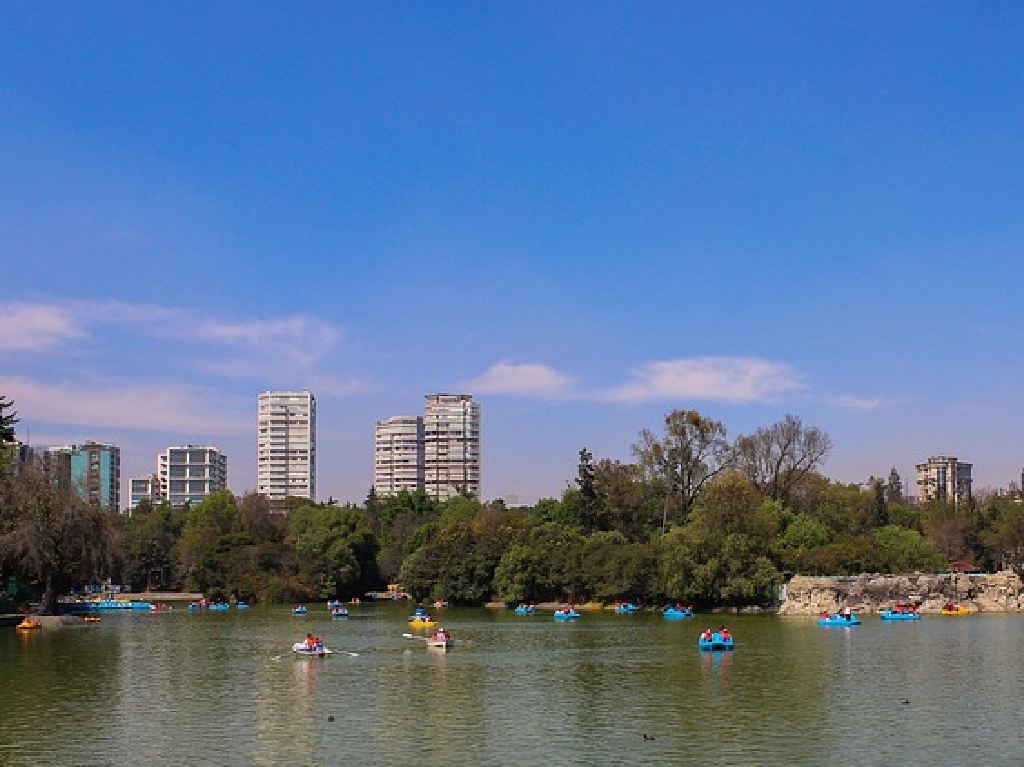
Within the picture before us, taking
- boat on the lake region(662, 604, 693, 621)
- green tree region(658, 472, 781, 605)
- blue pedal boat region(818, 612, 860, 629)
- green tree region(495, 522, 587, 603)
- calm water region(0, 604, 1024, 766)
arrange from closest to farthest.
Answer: calm water region(0, 604, 1024, 766) → blue pedal boat region(818, 612, 860, 629) → boat on the lake region(662, 604, 693, 621) → green tree region(658, 472, 781, 605) → green tree region(495, 522, 587, 603)

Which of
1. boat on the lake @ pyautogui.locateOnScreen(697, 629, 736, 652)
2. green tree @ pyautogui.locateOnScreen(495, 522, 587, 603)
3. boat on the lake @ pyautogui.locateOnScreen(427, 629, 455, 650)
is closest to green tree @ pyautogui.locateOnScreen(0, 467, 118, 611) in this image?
boat on the lake @ pyautogui.locateOnScreen(427, 629, 455, 650)

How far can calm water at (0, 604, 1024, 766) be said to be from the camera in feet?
107

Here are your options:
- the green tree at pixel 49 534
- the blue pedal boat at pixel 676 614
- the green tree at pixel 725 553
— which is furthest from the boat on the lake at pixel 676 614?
the green tree at pixel 49 534

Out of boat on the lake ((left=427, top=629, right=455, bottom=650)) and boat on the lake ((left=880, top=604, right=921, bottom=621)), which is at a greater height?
boat on the lake ((left=427, top=629, right=455, bottom=650))

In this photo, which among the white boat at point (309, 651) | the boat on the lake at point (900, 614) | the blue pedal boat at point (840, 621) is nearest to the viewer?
the white boat at point (309, 651)

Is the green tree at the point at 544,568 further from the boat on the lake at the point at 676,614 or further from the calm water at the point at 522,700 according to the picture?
the calm water at the point at 522,700

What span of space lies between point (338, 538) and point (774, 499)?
164 ft

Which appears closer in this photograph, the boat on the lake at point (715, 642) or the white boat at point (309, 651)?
the boat on the lake at point (715, 642)

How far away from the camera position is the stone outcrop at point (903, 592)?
94.2 metres

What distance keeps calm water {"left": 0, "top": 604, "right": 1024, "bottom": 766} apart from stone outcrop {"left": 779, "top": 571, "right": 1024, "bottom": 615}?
21.1 m

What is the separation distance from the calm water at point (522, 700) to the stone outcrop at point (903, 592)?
21.1 meters

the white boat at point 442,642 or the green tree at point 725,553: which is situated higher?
the green tree at point 725,553

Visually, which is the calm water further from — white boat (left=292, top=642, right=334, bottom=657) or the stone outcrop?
the stone outcrop

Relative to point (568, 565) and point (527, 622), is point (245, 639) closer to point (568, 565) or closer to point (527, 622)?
point (527, 622)
